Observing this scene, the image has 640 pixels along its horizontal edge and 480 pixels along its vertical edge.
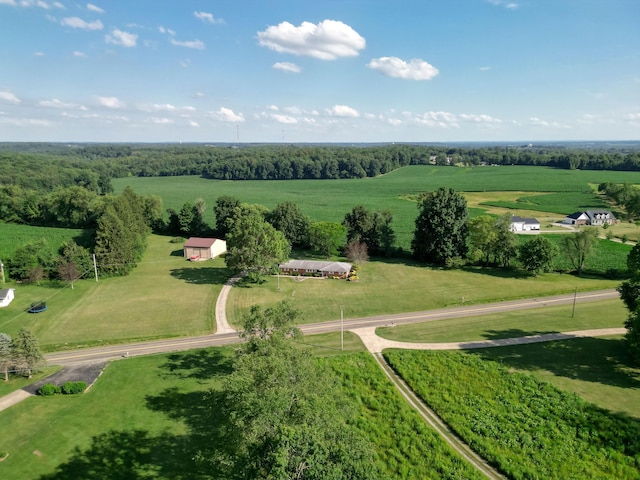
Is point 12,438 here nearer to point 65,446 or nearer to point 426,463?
point 65,446

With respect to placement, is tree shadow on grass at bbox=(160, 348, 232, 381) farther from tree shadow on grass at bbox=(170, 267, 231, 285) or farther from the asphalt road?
tree shadow on grass at bbox=(170, 267, 231, 285)

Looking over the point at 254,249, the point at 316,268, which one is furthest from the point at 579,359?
the point at 254,249

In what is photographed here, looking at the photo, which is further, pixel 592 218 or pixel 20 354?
pixel 592 218

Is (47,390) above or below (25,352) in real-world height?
below

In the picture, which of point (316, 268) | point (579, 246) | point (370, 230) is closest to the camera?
point (579, 246)

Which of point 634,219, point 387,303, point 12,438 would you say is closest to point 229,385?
point 12,438

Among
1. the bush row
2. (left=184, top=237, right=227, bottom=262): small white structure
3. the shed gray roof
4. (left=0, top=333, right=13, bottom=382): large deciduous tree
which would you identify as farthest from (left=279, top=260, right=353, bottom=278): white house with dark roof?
(left=0, top=333, right=13, bottom=382): large deciduous tree

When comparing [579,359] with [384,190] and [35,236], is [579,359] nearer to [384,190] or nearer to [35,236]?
[35,236]
